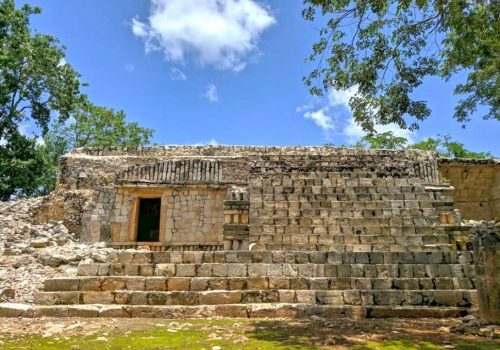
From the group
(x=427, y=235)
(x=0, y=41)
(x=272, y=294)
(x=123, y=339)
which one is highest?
(x=0, y=41)

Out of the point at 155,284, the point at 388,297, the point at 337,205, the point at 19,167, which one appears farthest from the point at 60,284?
the point at 19,167

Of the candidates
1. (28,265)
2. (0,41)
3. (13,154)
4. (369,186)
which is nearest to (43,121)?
(13,154)

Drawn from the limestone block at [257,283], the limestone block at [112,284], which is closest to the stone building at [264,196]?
the limestone block at [257,283]

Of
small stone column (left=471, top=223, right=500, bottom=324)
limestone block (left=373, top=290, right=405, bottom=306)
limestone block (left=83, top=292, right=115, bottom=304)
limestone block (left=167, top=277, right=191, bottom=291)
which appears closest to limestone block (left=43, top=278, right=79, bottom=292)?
limestone block (left=83, top=292, right=115, bottom=304)

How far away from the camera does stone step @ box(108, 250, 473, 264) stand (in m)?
6.71

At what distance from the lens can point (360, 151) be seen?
1427cm

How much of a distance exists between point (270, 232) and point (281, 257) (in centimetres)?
190

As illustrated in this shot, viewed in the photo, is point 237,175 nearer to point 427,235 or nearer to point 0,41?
point 427,235

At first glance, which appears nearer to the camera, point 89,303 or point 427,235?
point 89,303

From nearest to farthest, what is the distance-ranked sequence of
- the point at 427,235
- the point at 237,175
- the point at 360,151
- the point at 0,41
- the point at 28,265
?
the point at 28,265, the point at 427,235, the point at 237,175, the point at 360,151, the point at 0,41

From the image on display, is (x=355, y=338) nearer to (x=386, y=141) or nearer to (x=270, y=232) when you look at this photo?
(x=270, y=232)

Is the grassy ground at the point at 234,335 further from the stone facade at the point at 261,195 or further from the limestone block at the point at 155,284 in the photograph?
the stone facade at the point at 261,195

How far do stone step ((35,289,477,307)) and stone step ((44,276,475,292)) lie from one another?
18cm

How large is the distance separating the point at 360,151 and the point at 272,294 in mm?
9322
